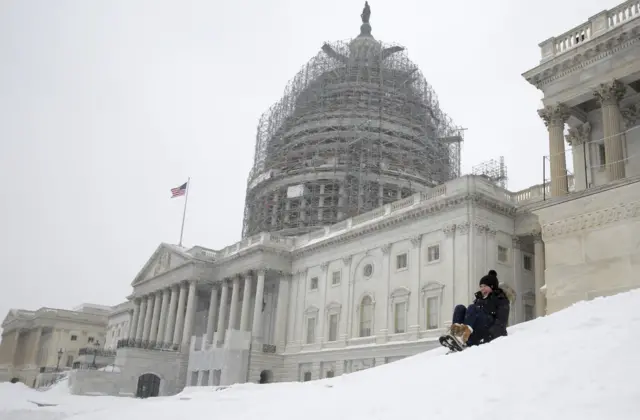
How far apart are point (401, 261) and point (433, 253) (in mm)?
3161

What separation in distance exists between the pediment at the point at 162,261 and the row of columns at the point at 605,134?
42977 millimetres

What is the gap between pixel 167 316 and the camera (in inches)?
2621

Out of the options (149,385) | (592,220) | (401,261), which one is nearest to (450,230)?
(401,261)

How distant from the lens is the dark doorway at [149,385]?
56.9 m

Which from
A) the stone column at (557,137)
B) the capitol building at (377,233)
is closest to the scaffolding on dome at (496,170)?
the capitol building at (377,233)

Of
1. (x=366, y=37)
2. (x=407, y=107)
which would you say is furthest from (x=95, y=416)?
(x=366, y=37)

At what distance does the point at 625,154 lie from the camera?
26.9 metres

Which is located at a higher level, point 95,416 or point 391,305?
point 391,305

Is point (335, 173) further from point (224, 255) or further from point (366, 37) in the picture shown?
point (366, 37)

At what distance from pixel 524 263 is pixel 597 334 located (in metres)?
33.4

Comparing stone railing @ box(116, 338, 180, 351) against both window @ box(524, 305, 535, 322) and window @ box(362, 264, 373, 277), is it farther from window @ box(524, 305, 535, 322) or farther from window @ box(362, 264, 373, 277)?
window @ box(524, 305, 535, 322)

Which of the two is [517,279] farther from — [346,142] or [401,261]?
[346,142]

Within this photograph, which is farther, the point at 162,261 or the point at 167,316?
the point at 162,261

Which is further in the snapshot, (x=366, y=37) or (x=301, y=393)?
(x=366, y=37)
